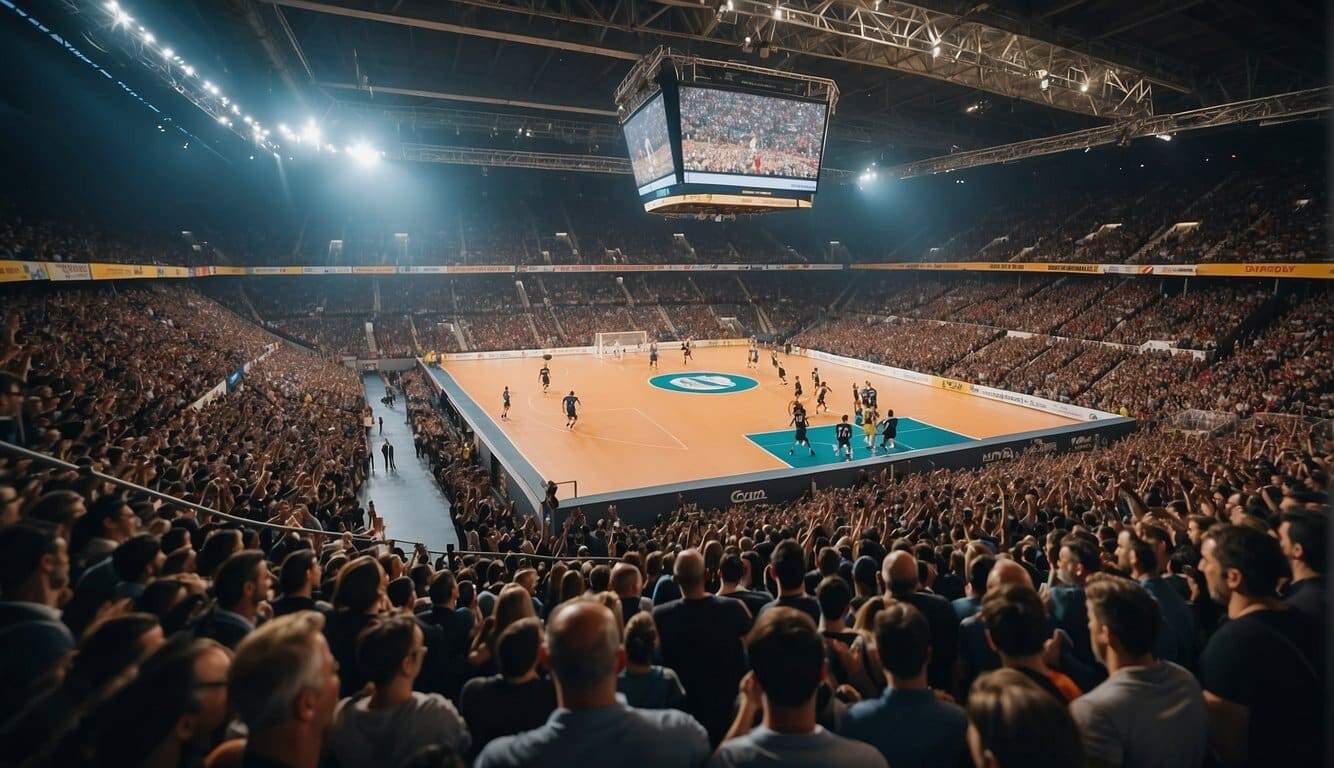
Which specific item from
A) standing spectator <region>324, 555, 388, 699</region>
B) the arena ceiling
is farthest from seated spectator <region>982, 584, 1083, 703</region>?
the arena ceiling

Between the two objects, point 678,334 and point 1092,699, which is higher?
point 678,334

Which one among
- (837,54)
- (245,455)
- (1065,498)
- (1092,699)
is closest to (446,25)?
(837,54)

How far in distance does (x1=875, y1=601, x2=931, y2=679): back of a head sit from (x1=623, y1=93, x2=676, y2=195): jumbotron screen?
17.8m

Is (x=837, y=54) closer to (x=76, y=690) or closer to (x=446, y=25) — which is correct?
(x=446, y=25)

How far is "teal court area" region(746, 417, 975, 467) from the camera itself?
62.3ft

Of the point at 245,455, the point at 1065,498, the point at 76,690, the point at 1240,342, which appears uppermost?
the point at 1240,342

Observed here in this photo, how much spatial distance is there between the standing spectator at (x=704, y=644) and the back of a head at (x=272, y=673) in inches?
76.9

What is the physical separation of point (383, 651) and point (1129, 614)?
9.28 feet

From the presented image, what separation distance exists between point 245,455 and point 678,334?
125 ft

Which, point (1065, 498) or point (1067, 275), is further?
point (1067, 275)

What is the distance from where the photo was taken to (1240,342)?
2475cm

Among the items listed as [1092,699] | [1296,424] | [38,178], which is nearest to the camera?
[1092,699]

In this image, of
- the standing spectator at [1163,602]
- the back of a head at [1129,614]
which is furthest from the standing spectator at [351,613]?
the standing spectator at [1163,602]

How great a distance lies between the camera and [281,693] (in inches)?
71.5
